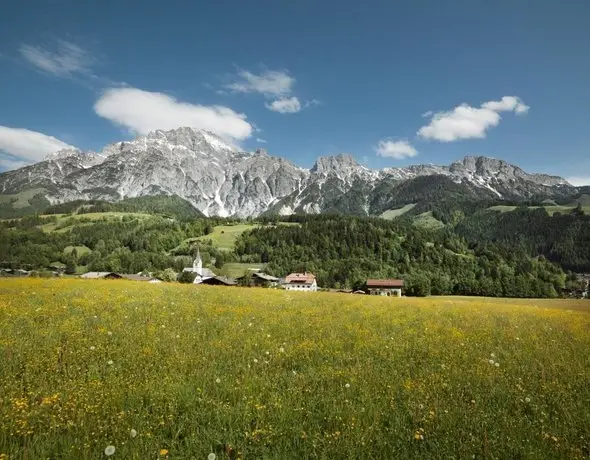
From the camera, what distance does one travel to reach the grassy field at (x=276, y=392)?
515cm

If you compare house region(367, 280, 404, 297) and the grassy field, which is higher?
the grassy field

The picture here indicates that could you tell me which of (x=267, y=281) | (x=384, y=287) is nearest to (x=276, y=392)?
(x=384, y=287)

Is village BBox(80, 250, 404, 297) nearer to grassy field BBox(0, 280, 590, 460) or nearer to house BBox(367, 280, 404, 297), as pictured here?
house BBox(367, 280, 404, 297)

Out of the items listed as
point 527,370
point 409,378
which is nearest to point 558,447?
point 409,378

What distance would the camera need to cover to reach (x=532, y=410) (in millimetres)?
6664

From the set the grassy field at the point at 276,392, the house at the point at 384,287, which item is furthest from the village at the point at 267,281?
the grassy field at the point at 276,392

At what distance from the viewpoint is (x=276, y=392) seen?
6.82 meters

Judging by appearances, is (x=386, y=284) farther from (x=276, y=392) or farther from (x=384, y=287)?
(x=276, y=392)

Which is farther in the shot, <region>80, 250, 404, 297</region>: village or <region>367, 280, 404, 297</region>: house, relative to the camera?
<region>367, 280, 404, 297</region>: house

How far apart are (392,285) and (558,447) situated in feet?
511

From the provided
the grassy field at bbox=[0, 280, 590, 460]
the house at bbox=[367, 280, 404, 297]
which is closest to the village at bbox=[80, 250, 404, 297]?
the house at bbox=[367, 280, 404, 297]

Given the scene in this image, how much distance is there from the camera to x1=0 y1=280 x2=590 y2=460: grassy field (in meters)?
5.15

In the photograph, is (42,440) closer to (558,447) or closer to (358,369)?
(358,369)

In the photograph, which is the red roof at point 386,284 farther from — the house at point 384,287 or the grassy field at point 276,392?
the grassy field at point 276,392
